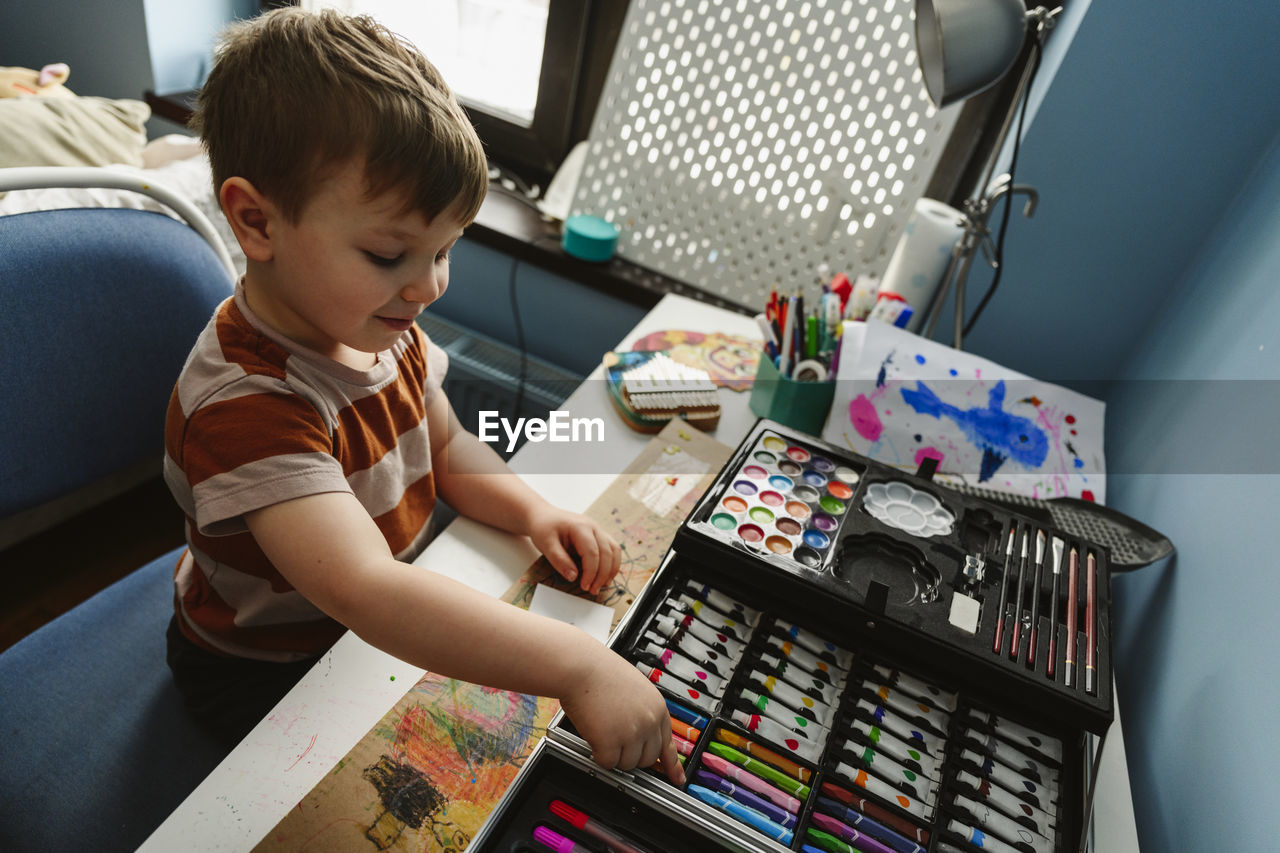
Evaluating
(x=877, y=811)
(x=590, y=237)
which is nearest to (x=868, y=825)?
(x=877, y=811)

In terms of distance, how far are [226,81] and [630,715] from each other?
1.70ft

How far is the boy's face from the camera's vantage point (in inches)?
20.6

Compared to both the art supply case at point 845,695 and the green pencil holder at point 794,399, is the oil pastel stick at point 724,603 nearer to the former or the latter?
the art supply case at point 845,695

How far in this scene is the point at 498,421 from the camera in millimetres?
1665

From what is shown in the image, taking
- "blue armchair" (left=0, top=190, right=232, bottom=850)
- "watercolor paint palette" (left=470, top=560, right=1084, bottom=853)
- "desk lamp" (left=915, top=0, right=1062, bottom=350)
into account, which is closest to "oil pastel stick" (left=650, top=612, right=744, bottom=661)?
"watercolor paint palette" (left=470, top=560, right=1084, bottom=853)

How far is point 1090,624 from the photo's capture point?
56 centimetres

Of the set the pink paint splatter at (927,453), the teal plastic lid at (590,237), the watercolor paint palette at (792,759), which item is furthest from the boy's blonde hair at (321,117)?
the teal plastic lid at (590,237)

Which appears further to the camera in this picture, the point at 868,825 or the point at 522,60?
the point at 522,60

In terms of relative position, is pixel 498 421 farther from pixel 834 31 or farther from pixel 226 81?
pixel 226 81

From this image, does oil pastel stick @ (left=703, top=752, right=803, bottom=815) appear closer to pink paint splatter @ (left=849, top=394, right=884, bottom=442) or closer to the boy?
the boy

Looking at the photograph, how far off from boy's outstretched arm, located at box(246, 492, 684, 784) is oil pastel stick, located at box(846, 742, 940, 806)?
0.48 feet

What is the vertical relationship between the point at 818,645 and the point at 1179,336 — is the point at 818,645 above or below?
below

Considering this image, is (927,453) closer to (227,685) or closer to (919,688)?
(919,688)

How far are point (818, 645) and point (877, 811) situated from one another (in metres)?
0.12
